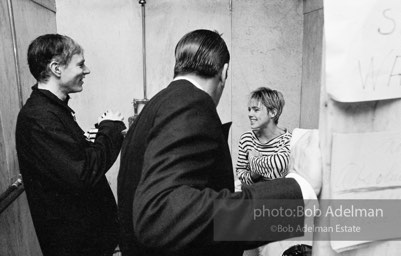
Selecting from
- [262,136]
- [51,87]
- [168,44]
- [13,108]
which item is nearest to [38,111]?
Result: [51,87]

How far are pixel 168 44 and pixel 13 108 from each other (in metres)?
1.23

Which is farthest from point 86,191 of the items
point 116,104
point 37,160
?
point 116,104

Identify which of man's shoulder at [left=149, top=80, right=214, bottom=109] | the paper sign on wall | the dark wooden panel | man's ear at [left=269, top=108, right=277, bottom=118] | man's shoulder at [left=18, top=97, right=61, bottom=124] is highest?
the dark wooden panel

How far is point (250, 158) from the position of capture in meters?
1.95

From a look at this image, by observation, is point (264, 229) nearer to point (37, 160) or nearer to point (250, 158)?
point (37, 160)

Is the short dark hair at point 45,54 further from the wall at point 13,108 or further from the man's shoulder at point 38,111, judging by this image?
the wall at point 13,108

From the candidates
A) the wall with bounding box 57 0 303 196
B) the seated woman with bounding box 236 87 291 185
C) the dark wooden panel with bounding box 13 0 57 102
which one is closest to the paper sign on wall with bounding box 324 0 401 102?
the seated woman with bounding box 236 87 291 185

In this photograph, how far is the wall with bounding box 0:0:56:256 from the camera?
5.12ft

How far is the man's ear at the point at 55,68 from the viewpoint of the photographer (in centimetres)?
→ 141

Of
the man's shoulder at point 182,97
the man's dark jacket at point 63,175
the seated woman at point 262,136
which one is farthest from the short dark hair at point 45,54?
the seated woman at point 262,136

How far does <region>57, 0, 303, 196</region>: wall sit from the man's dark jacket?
1.07 meters

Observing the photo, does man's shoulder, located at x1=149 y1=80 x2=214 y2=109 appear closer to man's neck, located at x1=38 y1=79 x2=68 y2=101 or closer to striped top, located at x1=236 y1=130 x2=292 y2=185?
man's neck, located at x1=38 y1=79 x2=68 y2=101

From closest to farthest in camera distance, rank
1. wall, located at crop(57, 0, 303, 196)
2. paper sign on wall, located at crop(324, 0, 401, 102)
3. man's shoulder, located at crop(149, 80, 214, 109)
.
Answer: paper sign on wall, located at crop(324, 0, 401, 102) < man's shoulder, located at crop(149, 80, 214, 109) < wall, located at crop(57, 0, 303, 196)

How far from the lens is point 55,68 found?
1420 millimetres
